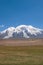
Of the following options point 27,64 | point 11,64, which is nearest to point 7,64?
point 11,64

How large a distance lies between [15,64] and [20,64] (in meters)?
0.95

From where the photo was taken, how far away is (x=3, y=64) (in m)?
37.6

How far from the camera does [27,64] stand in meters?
37.5

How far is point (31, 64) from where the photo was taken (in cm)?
3747

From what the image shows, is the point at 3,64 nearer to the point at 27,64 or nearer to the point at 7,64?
the point at 7,64

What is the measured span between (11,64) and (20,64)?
1687mm

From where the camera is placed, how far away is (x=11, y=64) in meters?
37.3

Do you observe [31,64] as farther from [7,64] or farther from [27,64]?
[7,64]

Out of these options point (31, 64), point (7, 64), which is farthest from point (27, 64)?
point (7, 64)

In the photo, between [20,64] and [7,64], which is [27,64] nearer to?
[20,64]

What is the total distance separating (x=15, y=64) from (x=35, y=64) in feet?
12.3

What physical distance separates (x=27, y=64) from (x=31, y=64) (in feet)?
2.46

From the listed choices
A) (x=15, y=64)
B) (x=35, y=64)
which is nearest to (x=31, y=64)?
(x=35, y=64)

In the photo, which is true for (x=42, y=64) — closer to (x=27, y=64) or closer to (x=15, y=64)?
(x=27, y=64)
